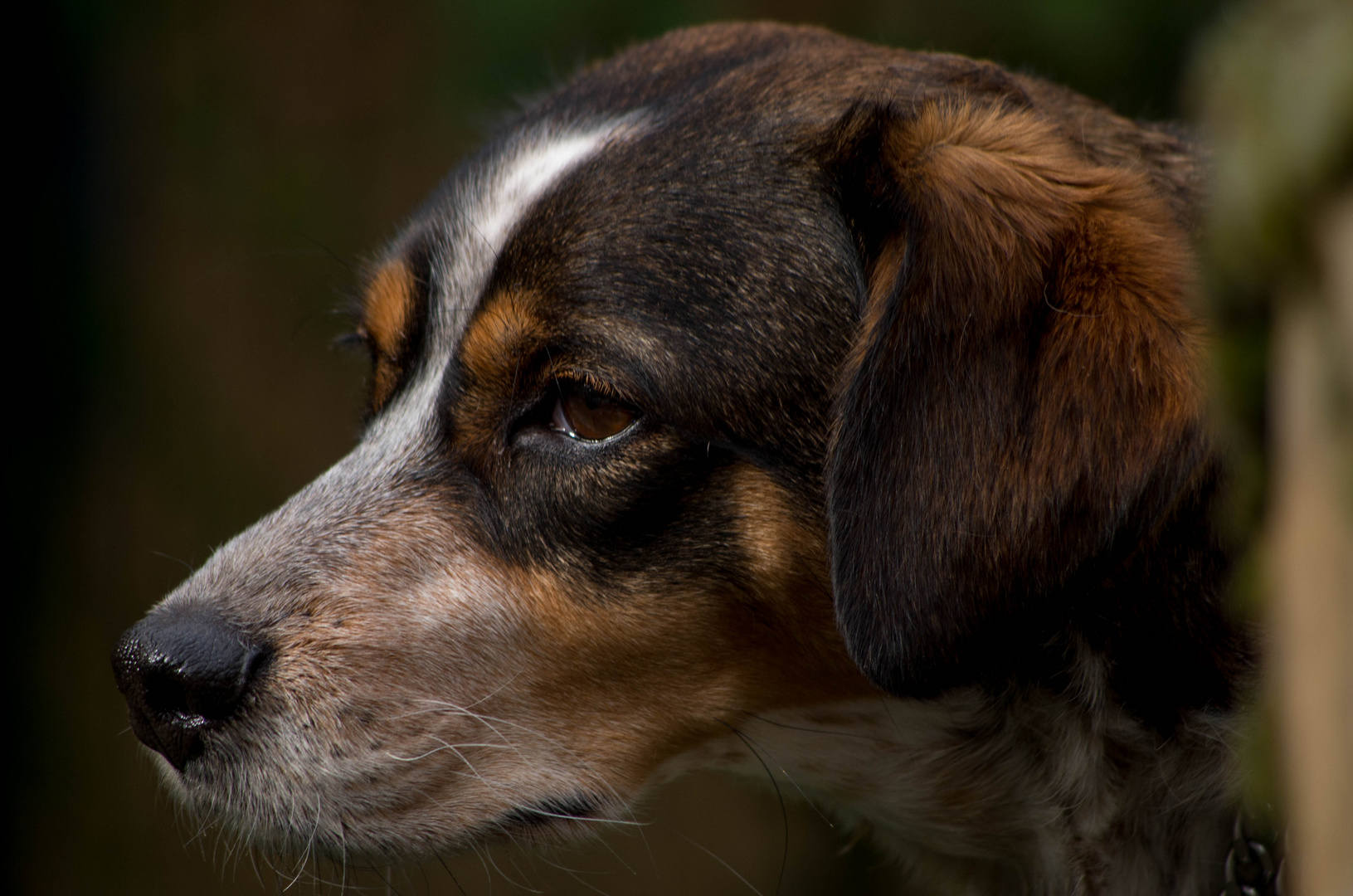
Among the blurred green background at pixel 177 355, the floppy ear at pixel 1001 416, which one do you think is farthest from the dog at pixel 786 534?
the blurred green background at pixel 177 355

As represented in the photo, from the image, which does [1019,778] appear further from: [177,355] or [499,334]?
[177,355]

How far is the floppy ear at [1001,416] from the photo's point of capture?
1952 mm

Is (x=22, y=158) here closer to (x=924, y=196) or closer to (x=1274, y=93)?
(x=924, y=196)

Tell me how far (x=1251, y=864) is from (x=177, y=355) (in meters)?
5.50

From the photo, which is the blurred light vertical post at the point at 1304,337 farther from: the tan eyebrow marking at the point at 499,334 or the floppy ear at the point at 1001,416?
the tan eyebrow marking at the point at 499,334

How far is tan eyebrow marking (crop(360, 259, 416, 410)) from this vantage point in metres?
2.77

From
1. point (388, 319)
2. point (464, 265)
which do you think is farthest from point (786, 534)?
point (388, 319)

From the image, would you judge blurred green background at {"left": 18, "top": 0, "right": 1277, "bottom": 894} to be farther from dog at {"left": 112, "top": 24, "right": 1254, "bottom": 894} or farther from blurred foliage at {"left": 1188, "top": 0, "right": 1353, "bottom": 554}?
blurred foliage at {"left": 1188, "top": 0, "right": 1353, "bottom": 554}

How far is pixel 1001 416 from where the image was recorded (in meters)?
2.02

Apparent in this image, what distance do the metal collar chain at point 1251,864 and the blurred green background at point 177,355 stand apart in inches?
144

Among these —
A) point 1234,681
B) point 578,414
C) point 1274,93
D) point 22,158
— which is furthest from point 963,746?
point 22,158

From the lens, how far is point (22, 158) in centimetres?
621

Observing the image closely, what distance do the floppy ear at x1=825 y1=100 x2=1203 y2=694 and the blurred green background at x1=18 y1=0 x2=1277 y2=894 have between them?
389 cm

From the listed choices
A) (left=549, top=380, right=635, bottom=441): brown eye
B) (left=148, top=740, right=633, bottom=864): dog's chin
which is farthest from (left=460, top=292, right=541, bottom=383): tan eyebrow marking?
(left=148, top=740, right=633, bottom=864): dog's chin
